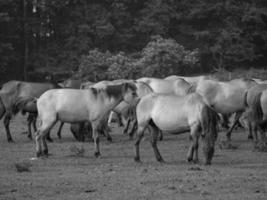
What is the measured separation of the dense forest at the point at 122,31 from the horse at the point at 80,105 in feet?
105

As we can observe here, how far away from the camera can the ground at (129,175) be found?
11625 millimetres

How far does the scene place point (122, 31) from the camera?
176 ft

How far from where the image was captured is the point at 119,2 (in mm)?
54625

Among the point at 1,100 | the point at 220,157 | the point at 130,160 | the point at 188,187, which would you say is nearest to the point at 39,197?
the point at 188,187

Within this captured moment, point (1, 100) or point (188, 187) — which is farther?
point (1, 100)

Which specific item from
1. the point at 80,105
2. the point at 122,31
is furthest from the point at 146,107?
the point at 122,31

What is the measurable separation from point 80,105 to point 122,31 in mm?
36917

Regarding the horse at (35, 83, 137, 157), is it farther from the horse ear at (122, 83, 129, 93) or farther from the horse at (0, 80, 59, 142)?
the horse at (0, 80, 59, 142)

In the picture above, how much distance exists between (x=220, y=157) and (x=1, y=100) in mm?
8014

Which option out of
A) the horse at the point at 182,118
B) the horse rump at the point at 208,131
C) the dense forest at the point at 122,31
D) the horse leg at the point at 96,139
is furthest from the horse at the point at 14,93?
the dense forest at the point at 122,31

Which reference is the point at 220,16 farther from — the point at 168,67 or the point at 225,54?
the point at 168,67

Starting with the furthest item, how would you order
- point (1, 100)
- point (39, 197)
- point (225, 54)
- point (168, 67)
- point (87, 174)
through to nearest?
1. point (225, 54)
2. point (168, 67)
3. point (1, 100)
4. point (87, 174)
5. point (39, 197)

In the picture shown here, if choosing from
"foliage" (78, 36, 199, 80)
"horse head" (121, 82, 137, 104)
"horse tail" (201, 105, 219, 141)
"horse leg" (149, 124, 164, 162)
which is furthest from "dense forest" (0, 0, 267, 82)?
"horse tail" (201, 105, 219, 141)

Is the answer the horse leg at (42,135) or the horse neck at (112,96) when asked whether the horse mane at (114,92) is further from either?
the horse leg at (42,135)
